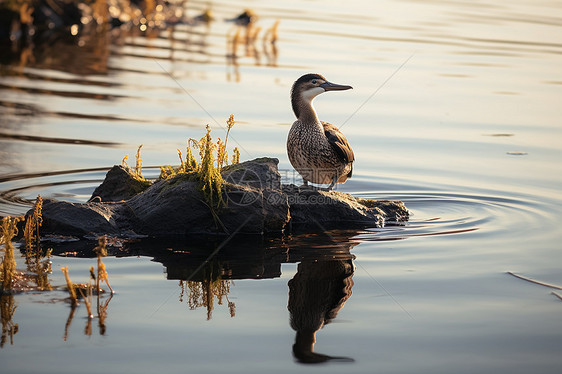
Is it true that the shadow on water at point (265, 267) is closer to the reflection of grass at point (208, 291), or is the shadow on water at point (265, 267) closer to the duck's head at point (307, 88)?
the reflection of grass at point (208, 291)

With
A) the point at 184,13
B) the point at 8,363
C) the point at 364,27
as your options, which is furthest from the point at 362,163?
the point at 184,13

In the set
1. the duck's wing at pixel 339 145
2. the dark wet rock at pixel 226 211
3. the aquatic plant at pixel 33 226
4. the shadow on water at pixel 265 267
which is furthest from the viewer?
the duck's wing at pixel 339 145

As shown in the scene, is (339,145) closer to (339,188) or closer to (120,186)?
(339,188)

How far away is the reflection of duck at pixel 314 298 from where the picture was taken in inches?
216

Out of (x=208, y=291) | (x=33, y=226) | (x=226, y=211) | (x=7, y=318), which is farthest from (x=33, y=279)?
(x=226, y=211)

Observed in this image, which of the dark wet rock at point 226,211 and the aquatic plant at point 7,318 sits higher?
the dark wet rock at point 226,211

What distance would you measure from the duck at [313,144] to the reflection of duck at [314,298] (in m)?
1.93

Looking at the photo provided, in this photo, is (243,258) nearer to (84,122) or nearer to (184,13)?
(84,122)

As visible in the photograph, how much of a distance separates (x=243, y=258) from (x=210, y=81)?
380 inches

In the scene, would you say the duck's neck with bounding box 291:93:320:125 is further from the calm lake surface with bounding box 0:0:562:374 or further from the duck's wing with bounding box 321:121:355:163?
the calm lake surface with bounding box 0:0:562:374

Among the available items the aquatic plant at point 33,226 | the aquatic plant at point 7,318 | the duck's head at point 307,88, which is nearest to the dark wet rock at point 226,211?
the aquatic plant at point 33,226

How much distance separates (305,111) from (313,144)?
0.44m

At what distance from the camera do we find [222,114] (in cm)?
1362

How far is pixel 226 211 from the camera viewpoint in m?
7.98
